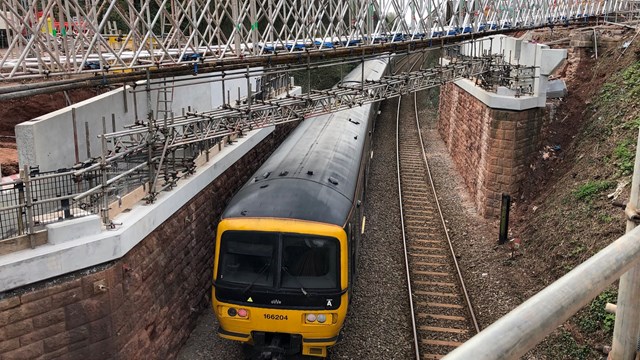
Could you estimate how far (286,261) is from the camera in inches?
275

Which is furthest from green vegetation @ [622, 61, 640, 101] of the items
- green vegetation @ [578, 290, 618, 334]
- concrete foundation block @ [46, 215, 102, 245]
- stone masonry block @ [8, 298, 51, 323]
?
stone masonry block @ [8, 298, 51, 323]

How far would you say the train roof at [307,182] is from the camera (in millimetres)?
7148

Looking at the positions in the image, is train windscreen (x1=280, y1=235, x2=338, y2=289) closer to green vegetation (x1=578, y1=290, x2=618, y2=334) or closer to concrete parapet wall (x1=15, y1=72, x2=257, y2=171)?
concrete parapet wall (x1=15, y1=72, x2=257, y2=171)

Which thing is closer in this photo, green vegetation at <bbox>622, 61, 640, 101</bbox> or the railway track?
the railway track

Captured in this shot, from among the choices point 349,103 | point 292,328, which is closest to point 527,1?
A: point 349,103

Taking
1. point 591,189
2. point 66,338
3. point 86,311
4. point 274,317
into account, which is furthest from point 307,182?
point 591,189

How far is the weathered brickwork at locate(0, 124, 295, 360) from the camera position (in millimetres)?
5531

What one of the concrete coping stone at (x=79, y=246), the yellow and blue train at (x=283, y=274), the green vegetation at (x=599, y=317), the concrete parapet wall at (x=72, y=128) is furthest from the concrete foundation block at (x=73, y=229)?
the green vegetation at (x=599, y=317)

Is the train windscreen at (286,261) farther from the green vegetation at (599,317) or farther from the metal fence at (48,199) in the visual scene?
the green vegetation at (599,317)

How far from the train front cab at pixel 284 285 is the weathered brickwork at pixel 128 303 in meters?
0.92

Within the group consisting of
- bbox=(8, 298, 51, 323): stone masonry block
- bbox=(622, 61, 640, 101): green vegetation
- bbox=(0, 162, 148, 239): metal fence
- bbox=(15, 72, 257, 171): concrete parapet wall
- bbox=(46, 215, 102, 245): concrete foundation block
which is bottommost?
bbox=(8, 298, 51, 323): stone masonry block

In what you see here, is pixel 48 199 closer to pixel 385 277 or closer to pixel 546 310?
pixel 546 310

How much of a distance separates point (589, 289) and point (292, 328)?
209 inches

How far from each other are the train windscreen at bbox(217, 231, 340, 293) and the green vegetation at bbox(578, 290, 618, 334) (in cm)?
368
